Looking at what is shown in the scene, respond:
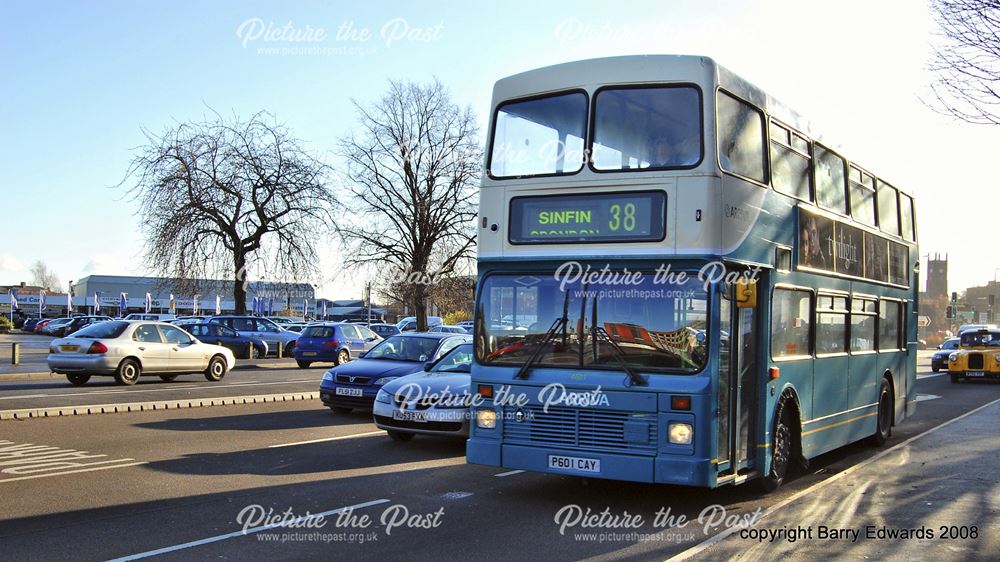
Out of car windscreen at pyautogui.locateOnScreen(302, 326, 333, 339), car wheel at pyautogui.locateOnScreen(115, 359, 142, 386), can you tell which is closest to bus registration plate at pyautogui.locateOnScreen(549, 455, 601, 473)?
car wheel at pyautogui.locateOnScreen(115, 359, 142, 386)

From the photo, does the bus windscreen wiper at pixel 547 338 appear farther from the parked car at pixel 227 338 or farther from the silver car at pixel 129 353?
the parked car at pixel 227 338

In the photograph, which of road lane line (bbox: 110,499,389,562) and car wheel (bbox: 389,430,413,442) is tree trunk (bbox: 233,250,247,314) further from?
road lane line (bbox: 110,499,389,562)

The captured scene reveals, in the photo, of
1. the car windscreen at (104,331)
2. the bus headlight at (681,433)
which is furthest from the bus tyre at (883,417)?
the car windscreen at (104,331)

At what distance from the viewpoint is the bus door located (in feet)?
28.0

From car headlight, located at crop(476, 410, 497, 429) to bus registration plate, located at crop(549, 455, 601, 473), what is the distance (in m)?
0.73

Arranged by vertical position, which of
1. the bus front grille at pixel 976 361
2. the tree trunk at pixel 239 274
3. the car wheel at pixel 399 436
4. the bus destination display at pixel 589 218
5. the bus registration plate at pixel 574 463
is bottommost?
the car wheel at pixel 399 436

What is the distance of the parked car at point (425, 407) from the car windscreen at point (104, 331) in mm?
11630

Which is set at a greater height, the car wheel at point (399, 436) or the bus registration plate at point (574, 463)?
the bus registration plate at point (574, 463)

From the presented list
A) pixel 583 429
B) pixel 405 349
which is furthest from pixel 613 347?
pixel 405 349

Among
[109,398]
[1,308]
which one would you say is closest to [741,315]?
[109,398]

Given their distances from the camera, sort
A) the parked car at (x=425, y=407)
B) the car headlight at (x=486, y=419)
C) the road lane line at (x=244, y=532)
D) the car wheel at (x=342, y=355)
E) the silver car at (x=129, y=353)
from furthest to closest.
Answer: the car wheel at (x=342, y=355), the silver car at (x=129, y=353), the parked car at (x=425, y=407), the car headlight at (x=486, y=419), the road lane line at (x=244, y=532)

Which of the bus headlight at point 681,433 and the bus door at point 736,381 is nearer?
the bus headlight at point 681,433

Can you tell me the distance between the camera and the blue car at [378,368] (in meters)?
15.3

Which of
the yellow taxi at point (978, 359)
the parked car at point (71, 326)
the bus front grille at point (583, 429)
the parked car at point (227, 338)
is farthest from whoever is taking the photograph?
the parked car at point (71, 326)
